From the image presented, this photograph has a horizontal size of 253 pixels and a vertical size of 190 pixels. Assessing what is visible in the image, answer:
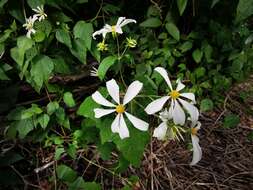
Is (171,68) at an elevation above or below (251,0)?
below

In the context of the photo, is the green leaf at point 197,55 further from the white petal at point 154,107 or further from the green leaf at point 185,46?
the white petal at point 154,107

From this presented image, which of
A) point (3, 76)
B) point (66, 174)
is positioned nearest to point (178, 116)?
point (66, 174)

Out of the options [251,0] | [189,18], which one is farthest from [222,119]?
[251,0]

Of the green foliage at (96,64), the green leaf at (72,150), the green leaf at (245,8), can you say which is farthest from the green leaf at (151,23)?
the green leaf at (245,8)

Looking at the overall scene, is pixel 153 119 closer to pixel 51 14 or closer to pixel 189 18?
pixel 51 14

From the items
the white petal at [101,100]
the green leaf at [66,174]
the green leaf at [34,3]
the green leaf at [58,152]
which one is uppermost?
the green leaf at [34,3]

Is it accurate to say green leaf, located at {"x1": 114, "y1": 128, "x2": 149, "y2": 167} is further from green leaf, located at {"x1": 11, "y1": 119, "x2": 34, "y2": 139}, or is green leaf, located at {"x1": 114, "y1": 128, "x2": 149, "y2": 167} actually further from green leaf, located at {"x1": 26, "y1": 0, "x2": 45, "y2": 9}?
green leaf, located at {"x1": 26, "y1": 0, "x2": 45, "y2": 9}
